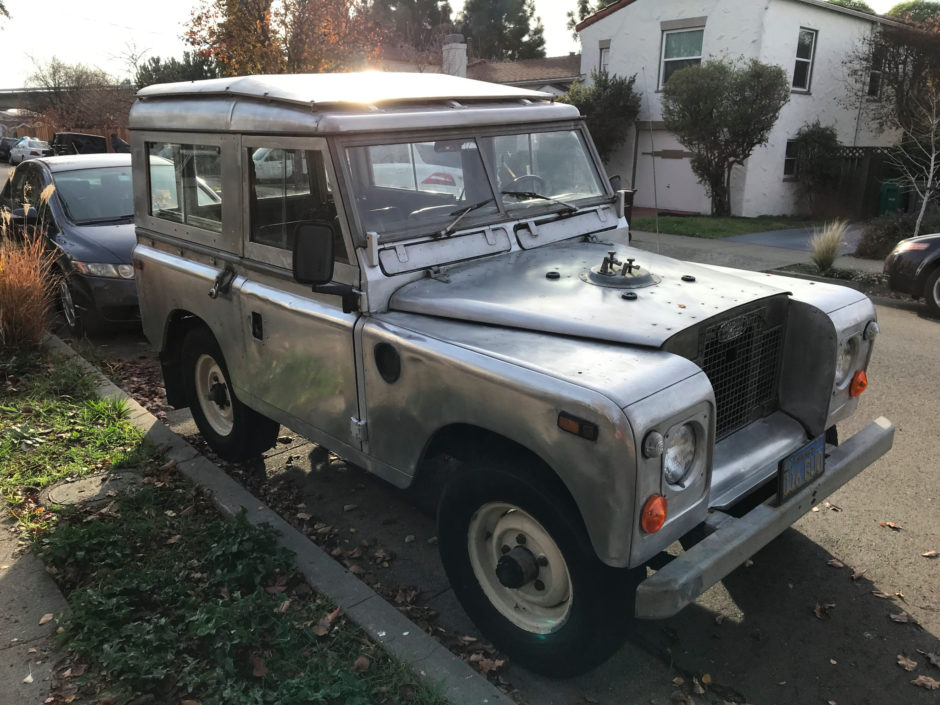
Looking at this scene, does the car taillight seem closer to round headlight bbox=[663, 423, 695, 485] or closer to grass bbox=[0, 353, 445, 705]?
round headlight bbox=[663, 423, 695, 485]

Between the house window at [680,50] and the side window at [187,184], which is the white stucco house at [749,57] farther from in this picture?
the side window at [187,184]

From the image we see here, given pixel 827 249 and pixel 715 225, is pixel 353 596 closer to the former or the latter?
pixel 827 249

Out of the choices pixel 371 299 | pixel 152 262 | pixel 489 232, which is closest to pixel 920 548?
pixel 489 232

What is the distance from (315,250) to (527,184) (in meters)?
1.41

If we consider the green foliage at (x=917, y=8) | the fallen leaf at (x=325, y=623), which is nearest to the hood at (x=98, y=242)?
the fallen leaf at (x=325, y=623)

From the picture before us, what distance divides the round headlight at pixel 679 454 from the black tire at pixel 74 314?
6.69 m

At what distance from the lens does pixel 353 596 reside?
3.42 metres

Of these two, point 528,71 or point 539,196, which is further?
point 528,71

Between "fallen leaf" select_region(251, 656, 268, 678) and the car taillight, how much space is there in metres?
2.27

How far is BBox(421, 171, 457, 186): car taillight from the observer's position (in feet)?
12.1

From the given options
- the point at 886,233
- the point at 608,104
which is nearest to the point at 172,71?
the point at 608,104

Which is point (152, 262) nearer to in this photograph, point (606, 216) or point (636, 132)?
point (606, 216)

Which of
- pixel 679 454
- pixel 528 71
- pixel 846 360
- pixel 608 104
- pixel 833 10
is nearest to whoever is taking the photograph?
pixel 679 454

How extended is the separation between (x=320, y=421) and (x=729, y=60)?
1744 cm
